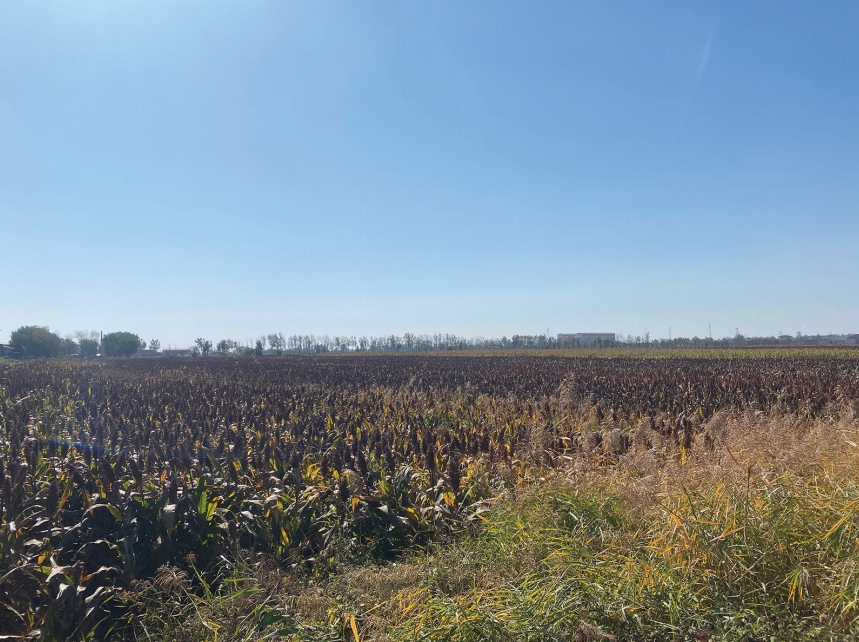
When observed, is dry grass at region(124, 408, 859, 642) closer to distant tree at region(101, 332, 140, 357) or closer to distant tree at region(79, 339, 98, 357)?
distant tree at region(101, 332, 140, 357)

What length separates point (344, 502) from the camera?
519 centimetres

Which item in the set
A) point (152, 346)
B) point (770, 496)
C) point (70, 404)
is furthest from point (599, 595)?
point (152, 346)

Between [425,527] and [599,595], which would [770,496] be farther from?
[425,527]

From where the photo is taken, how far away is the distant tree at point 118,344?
90000 millimetres

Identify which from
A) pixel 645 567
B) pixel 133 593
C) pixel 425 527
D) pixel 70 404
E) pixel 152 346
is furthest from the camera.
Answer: pixel 152 346

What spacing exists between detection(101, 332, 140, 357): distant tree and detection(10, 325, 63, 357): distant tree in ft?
55.2

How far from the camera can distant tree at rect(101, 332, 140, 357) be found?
90.0 meters

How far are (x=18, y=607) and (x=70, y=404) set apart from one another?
12.9 meters

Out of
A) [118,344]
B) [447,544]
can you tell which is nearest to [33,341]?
[118,344]

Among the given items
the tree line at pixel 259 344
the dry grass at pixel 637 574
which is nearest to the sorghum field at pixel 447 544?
the dry grass at pixel 637 574

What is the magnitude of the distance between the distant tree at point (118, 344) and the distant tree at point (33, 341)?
1684 cm

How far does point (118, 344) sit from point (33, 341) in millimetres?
19418

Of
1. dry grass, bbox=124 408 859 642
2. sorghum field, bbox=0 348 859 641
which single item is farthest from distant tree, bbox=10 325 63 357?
dry grass, bbox=124 408 859 642

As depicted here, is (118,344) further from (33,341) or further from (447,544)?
(447,544)
